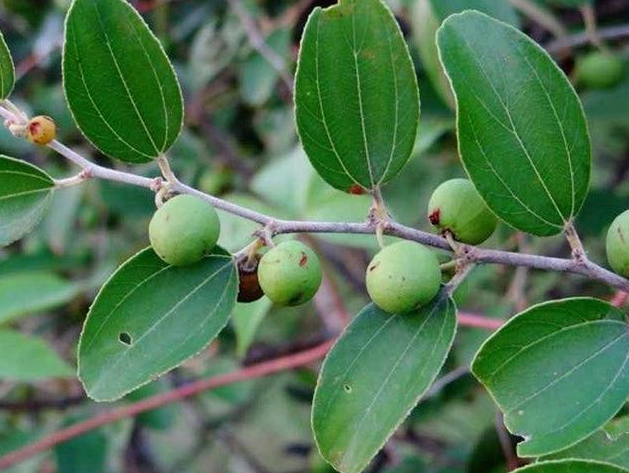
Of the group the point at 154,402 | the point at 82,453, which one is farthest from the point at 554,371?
the point at 82,453

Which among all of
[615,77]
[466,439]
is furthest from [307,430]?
[615,77]

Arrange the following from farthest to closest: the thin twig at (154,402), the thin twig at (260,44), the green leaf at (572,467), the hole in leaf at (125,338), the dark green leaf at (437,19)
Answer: the thin twig at (260,44), the thin twig at (154,402), the dark green leaf at (437,19), the hole in leaf at (125,338), the green leaf at (572,467)

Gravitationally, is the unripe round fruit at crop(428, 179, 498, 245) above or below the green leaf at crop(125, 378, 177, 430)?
above

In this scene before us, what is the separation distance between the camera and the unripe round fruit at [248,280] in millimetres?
990

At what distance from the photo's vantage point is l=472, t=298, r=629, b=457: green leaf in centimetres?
87

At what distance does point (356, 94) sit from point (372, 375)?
0.26 m

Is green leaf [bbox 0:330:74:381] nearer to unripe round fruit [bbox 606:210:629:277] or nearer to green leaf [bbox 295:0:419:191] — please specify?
green leaf [bbox 295:0:419:191]

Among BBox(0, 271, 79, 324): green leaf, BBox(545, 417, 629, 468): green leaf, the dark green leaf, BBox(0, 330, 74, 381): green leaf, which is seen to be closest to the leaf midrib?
BBox(545, 417, 629, 468): green leaf

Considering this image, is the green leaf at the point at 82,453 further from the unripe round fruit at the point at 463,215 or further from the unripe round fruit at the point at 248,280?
the unripe round fruit at the point at 463,215

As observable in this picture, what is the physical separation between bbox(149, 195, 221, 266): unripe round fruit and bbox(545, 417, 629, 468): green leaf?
421 millimetres

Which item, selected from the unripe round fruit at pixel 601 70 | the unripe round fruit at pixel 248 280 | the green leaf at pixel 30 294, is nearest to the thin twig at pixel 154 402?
the green leaf at pixel 30 294

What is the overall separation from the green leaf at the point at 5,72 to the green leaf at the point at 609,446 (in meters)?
0.67

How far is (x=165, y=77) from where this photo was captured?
97 centimetres

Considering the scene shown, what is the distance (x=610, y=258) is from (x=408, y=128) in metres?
0.23
